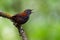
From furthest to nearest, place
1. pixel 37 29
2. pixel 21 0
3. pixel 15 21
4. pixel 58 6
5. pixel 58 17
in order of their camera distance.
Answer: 1. pixel 21 0
2. pixel 58 6
3. pixel 58 17
4. pixel 37 29
5. pixel 15 21

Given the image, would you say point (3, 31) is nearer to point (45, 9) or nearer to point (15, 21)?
point (45, 9)

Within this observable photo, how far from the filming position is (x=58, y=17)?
1.71 meters

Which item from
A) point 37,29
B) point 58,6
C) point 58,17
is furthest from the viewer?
point 58,6

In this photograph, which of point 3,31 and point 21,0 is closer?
point 3,31

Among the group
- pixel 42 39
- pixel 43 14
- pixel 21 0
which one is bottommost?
pixel 42 39

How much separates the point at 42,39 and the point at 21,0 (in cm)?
70

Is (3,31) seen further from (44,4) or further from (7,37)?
(44,4)

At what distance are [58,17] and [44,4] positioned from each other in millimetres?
356

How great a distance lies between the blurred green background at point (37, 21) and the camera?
154 cm

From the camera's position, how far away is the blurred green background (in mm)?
1538

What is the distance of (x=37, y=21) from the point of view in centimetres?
169

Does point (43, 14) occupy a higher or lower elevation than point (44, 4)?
lower

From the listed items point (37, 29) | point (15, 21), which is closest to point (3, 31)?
point (37, 29)

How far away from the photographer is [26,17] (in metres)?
0.86
